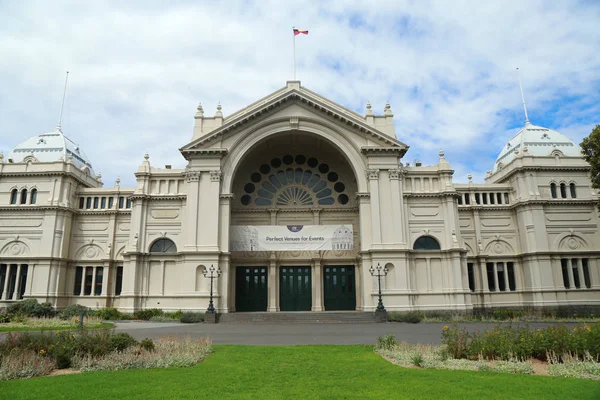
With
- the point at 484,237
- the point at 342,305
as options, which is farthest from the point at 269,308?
the point at 484,237

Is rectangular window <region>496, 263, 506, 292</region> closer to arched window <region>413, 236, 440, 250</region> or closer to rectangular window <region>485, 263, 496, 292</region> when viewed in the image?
rectangular window <region>485, 263, 496, 292</region>

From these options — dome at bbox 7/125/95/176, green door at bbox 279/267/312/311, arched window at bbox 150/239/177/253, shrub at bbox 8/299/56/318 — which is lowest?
shrub at bbox 8/299/56/318

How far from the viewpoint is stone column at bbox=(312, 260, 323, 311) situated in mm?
39750

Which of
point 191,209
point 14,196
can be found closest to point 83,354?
point 191,209

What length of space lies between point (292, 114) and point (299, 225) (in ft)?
33.3

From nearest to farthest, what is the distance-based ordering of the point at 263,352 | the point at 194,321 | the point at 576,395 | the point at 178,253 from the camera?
1. the point at 576,395
2. the point at 263,352
3. the point at 194,321
4. the point at 178,253

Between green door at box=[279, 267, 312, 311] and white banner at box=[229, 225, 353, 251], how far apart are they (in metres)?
3.35

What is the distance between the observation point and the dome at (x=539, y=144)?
45500 mm

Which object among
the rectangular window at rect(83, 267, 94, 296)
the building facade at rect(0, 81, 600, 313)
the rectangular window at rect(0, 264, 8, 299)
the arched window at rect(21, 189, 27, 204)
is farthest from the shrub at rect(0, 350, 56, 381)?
the arched window at rect(21, 189, 27, 204)

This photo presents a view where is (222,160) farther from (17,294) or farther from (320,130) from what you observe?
(17,294)

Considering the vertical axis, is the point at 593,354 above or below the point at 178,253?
below

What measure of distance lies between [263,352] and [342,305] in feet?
83.5

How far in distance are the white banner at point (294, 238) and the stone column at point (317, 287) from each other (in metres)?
2.80

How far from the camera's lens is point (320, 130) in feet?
130
